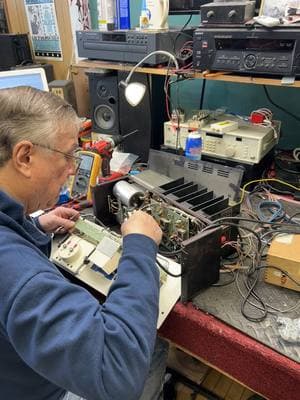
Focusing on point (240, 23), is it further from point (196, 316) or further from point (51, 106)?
point (196, 316)

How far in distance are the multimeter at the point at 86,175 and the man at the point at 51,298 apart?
1.93 feet

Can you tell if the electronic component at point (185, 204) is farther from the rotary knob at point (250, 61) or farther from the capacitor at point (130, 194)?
the rotary knob at point (250, 61)

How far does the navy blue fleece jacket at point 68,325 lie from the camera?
531mm

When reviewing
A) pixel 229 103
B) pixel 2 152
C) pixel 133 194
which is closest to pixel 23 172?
pixel 2 152

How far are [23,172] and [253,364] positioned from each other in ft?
2.08

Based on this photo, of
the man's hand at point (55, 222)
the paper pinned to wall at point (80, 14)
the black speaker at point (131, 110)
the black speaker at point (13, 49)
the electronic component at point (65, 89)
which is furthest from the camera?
the black speaker at point (13, 49)

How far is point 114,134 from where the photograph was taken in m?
1.68

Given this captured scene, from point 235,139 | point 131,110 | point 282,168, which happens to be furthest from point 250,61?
point 131,110

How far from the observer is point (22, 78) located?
56.1 inches

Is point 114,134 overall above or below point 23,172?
below

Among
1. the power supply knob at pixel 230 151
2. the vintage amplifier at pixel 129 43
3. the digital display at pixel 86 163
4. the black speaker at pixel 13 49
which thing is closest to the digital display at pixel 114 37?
the vintage amplifier at pixel 129 43

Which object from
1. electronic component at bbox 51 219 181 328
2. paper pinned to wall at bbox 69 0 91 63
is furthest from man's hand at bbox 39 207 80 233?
paper pinned to wall at bbox 69 0 91 63

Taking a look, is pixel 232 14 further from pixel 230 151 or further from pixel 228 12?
pixel 230 151

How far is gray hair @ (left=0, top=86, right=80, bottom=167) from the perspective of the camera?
0.61 metres
